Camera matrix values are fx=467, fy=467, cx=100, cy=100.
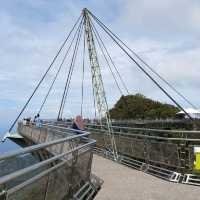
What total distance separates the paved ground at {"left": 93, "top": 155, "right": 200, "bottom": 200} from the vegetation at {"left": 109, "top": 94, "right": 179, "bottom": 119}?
105826mm

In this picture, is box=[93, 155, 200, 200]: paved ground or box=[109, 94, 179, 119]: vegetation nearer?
box=[93, 155, 200, 200]: paved ground

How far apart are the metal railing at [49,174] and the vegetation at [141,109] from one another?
10852 cm

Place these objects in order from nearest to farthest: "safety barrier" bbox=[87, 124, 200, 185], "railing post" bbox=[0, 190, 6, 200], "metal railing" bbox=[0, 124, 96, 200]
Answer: "railing post" bbox=[0, 190, 6, 200] < "metal railing" bbox=[0, 124, 96, 200] < "safety barrier" bbox=[87, 124, 200, 185]

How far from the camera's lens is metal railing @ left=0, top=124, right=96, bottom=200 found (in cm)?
493

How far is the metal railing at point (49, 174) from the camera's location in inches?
194

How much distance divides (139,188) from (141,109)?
Result: 371 ft

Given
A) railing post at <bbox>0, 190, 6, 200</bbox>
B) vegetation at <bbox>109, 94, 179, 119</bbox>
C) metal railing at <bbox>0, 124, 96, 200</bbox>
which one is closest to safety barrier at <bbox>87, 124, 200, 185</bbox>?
metal railing at <bbox>0, 124, 96, 200</bbox>

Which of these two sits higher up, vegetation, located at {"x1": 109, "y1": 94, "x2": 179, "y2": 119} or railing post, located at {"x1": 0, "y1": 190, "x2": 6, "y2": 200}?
vegetation, located at {"x1": 109, "y1": 94, "x2": 179, "y2": 119}

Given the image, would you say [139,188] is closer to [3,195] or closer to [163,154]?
[163,154]

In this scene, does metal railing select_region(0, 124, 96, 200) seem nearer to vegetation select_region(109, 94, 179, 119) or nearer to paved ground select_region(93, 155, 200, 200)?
paved ground select_region(93, 155, 200, 200)

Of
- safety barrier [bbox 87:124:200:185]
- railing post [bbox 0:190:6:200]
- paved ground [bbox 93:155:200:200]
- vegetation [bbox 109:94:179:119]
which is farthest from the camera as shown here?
vegetation [bbox 109:94:179:119]

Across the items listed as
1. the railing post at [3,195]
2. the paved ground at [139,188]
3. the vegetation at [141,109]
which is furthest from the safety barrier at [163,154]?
the vegetation at [141,109]

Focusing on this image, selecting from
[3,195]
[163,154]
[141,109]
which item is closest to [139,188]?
[163,154]

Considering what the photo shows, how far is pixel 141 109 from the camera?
123500 mm
